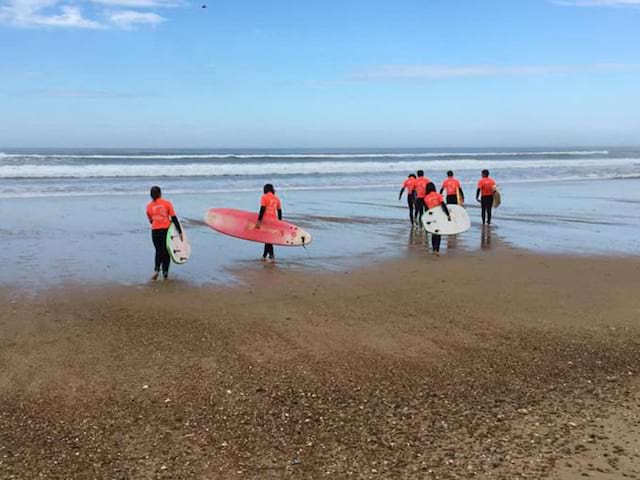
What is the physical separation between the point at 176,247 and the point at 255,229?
2.45 metres

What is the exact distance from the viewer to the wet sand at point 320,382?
4090 millimetres

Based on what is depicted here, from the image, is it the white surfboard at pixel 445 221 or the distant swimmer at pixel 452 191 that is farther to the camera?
the distant swimmer at pixel 452 191

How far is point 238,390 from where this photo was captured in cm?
525

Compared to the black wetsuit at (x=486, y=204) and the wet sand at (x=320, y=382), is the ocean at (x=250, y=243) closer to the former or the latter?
the black wetsuit at (x=486, y=204)

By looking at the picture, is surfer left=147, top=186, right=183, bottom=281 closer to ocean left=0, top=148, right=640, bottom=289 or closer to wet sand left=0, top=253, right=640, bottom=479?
ocean left=0, top=148, right=640, bottom=289

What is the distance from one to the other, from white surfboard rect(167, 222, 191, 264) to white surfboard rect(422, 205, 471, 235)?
500 cm

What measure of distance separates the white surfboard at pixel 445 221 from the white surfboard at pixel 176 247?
16.4 ft

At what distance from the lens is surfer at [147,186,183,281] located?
9.73 metres

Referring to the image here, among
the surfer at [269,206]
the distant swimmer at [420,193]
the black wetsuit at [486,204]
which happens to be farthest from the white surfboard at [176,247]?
the black wetsuit at [486,204]

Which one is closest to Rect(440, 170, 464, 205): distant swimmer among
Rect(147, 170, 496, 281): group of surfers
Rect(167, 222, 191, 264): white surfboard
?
Rect(147, 170, 496, 281): group of surfers

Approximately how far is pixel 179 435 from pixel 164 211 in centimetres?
592

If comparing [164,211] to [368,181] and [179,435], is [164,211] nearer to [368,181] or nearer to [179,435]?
[179,435]

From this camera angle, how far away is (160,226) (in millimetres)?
9852

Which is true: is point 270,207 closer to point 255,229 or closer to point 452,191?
point 255,229
